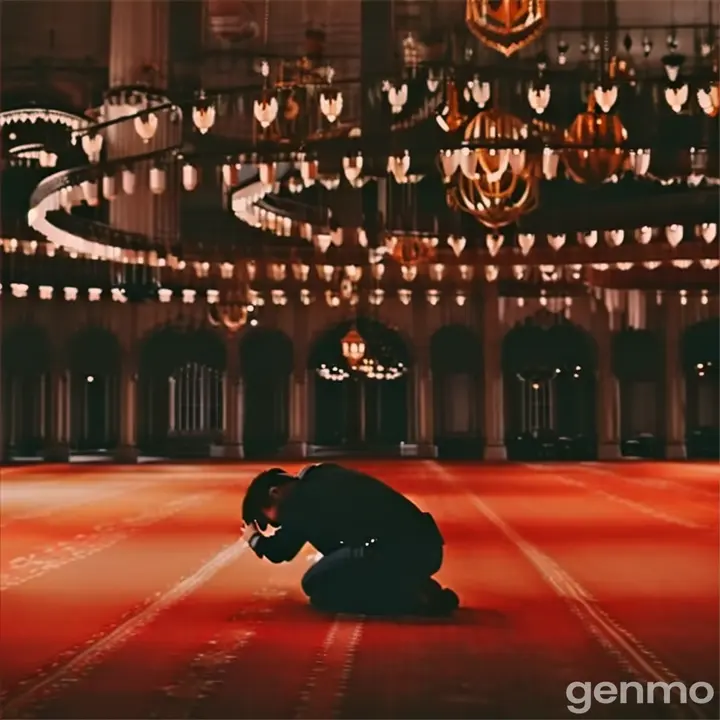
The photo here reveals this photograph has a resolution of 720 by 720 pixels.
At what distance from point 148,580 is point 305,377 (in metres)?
18.5

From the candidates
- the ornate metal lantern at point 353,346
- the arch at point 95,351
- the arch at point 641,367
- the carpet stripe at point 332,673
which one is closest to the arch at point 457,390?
the arch at point 641,367

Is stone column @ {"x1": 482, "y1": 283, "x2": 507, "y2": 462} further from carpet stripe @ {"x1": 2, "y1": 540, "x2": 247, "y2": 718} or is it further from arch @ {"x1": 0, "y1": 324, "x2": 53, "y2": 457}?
carpet stripe @ {"x1": 2, "y1": 540, "x2": 247, "y2": 718}

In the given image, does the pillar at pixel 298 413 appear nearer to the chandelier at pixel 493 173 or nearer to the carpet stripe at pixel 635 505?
the carpet stripe at pixel 635 505

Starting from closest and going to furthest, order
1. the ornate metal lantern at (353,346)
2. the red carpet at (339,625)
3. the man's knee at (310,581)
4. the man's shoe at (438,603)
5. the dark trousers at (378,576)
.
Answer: the red carpet at (339,625)
the dark trousers at (378,576)
the man's shoe at (438,603)
the man's knee at (310,581)
the ornate metal lantern at (353,346)

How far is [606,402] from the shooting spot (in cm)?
2619

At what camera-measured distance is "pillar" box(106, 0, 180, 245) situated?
63.1ft

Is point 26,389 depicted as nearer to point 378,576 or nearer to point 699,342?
point 699,342

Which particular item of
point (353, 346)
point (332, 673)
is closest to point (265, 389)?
point (353, 346)

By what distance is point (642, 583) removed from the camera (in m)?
7.94

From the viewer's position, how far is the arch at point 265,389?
27062 millimetres

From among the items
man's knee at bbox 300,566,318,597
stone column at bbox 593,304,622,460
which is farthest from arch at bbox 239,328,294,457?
man's knee at bbox 300,566,318,597

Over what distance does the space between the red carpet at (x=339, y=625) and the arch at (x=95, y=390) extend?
13499 mm

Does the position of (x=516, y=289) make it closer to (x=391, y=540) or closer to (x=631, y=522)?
(x=631, y=522)

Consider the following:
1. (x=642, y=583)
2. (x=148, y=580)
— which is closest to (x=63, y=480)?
(x=148, y=580)
